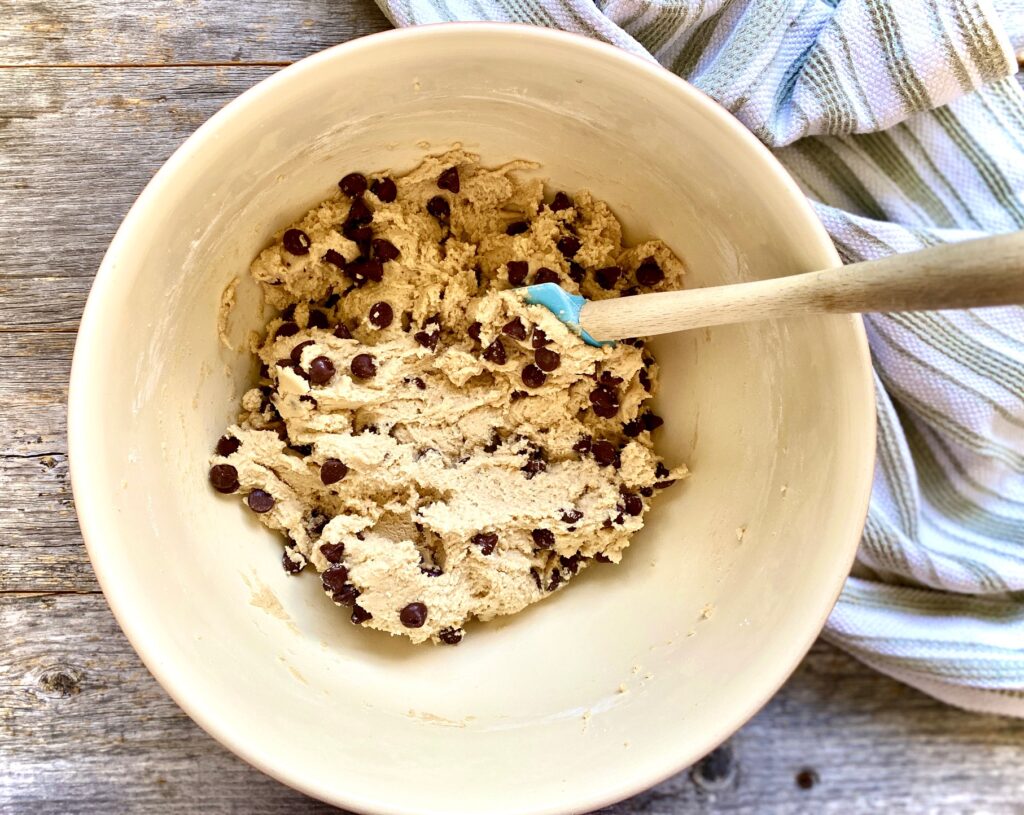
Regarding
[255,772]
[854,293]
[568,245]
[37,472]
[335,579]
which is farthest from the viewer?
[255,772]

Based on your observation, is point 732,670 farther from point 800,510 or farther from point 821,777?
point 821,777

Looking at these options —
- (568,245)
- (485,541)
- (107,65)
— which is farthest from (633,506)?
(107,65)

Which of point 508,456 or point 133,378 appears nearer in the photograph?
point 133,378

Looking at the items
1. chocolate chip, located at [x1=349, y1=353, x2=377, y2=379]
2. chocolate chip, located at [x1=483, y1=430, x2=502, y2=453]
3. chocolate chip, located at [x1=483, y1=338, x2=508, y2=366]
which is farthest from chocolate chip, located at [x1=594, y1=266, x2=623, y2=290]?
chocolate chip, located at [x1=349, y1=353, x2=377, y2=379]

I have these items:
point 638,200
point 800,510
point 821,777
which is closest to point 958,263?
point 800,510

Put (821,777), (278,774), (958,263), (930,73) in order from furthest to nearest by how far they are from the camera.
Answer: (821,777)
(930,73)
(278,774)
(958,263)

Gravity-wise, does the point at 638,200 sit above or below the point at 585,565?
above

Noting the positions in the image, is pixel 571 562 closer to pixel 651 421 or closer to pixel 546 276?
pixel 651 421
